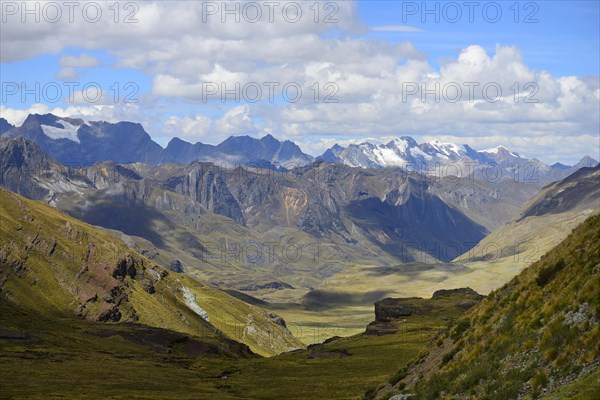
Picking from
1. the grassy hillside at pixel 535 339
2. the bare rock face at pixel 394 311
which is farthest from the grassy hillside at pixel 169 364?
the grassy hillside at pixel 535 339

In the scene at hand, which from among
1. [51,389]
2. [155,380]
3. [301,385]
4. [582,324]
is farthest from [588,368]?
[155,380]

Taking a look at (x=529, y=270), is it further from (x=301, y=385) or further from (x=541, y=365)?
(x=301, y=385)

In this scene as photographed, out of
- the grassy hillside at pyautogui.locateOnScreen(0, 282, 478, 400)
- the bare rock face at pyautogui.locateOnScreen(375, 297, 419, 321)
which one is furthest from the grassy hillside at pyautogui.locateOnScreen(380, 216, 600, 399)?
the bare rock face at pyautogui.locateOnScreen(375, 297, 419, 321)

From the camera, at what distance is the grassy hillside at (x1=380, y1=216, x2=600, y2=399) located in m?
32.2

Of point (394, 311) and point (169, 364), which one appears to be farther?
point (394, 311)

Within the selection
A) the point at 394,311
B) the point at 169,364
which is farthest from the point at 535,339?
the point at 394,311

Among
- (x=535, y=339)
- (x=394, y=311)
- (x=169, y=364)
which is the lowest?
(x=169, y=364)

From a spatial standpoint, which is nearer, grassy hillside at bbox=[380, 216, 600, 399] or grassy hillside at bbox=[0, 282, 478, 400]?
grassy hillside at bbox=[380, 216, 600, 399]

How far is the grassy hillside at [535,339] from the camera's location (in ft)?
106

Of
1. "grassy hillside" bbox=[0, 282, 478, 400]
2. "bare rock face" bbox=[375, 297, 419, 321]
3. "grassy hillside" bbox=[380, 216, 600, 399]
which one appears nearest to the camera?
"grassy hillside" bbox=[380, 216, 600, 399]

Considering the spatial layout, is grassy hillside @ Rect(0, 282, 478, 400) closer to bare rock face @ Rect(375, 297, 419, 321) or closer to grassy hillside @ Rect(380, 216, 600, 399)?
bare rock face @ Rect(375, 297, 419, 321)

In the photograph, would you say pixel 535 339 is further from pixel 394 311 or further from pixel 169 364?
pixel 394 311

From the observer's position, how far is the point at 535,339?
37188 millimetres

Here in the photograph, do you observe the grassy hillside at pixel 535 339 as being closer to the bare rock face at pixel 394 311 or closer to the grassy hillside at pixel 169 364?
the grassy hillside at pixel 169 364
